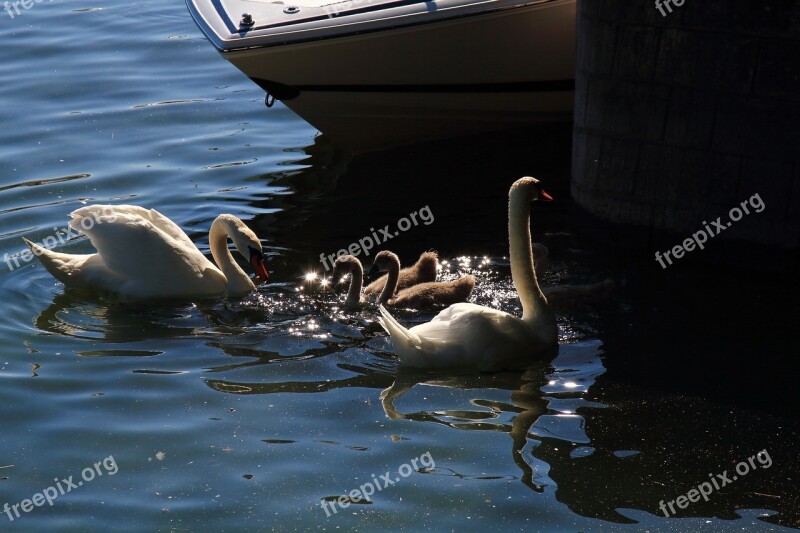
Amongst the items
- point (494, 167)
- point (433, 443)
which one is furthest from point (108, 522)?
point (494, 167)

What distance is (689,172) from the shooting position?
8352mm

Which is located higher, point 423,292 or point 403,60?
point 403,60

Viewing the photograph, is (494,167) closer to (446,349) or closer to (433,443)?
(446,349)

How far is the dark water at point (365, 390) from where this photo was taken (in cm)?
565

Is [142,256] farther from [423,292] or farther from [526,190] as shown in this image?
[526,190]

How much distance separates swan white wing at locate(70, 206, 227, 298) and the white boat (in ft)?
8.96

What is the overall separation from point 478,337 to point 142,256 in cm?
268

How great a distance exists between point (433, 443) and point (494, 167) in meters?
5.12
